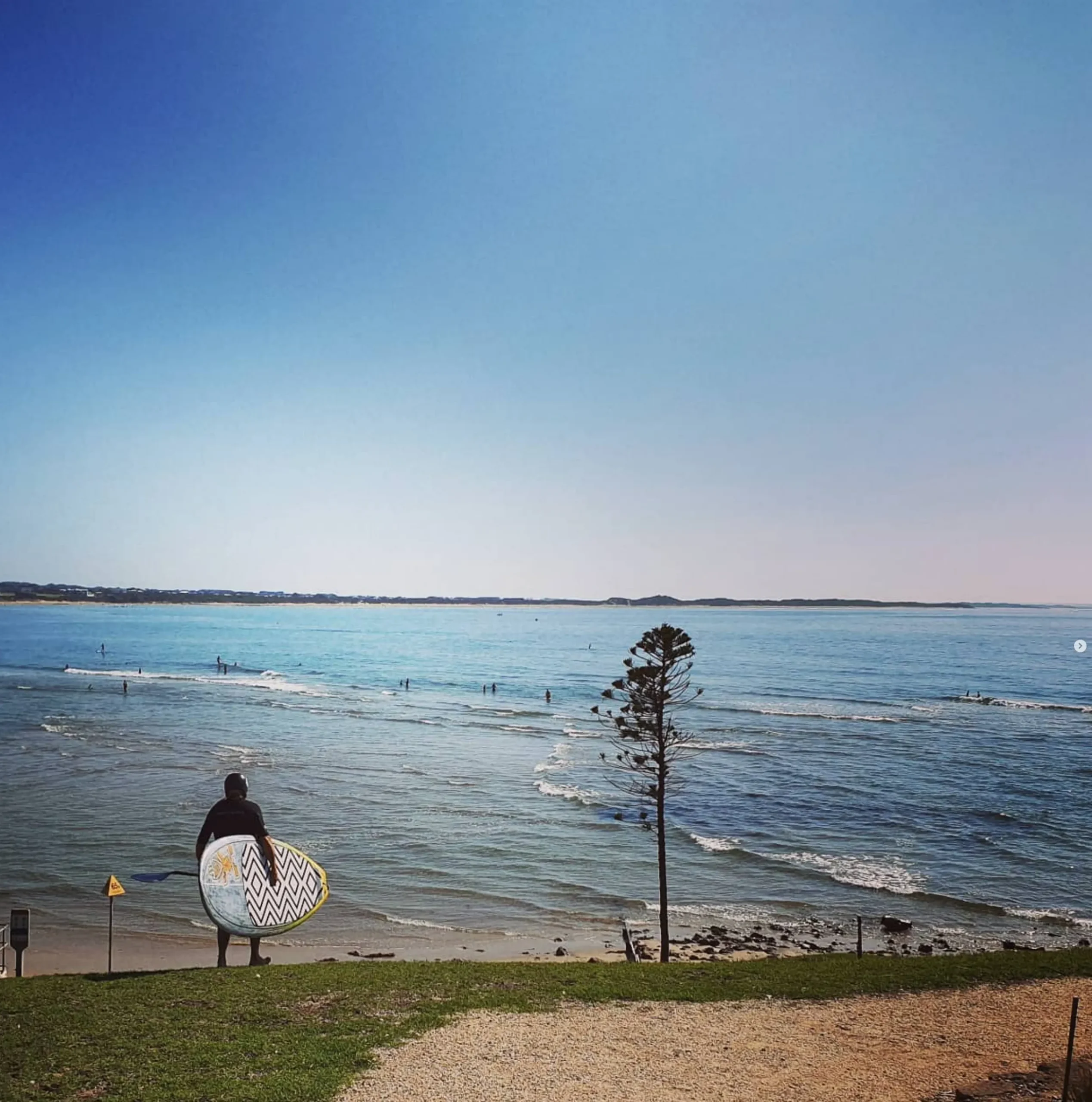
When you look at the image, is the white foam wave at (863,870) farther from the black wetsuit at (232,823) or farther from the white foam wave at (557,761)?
the black wetsuit at (232,823)

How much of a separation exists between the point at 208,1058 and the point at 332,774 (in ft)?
114

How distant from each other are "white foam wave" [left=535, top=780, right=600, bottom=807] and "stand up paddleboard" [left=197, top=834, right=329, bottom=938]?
82.2 feet

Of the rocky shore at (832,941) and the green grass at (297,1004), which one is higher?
the green grass at (297,1004)

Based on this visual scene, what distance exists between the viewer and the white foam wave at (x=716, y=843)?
33938 mm

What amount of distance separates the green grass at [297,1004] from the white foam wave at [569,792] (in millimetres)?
22206

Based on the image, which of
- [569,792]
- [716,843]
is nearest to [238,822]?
[716,843]

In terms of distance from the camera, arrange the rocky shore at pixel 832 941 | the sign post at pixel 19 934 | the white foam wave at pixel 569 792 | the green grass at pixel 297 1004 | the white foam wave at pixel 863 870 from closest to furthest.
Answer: the green grass at pixel 297 1004, the sign post at pixel 19 934, the rocky shore at pixel 832 941, the white foam wave at pixel 863 870, the white foam wave at pixel 569 792

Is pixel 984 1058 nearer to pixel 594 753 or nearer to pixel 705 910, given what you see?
pixel 705 910

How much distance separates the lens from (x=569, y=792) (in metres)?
43.2

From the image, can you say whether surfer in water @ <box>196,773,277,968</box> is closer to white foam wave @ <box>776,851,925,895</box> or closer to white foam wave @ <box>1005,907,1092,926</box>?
white foam wave @ <box>776,851,925,895</box>

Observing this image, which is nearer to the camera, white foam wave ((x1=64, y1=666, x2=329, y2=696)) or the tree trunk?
the tree trunk

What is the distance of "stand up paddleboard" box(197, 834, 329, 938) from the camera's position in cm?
1633

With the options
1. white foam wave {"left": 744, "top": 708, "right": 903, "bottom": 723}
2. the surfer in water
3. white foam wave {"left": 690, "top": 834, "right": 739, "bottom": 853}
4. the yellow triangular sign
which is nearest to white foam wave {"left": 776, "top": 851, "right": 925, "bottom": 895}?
white foam wave {"left": 690, "top": 834, "right": 739, "bottom": 853}

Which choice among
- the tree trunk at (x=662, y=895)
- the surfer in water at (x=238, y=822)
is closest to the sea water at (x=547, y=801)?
the tree trunk at (x=662, y=895)
